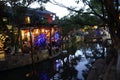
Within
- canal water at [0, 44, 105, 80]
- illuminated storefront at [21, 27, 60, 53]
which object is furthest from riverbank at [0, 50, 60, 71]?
illuminated storefront at [21, 27, 60, 53]

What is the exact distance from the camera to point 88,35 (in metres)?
69.6

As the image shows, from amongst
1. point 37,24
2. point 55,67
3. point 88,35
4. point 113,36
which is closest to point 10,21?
point 37,24

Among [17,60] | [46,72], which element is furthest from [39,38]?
[17,60]

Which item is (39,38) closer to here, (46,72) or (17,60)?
(46,72)

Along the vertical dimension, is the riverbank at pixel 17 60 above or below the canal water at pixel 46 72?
above

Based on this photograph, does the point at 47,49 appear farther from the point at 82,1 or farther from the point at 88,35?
the point at 88,35

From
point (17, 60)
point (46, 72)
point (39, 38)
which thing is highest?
point (39, 38)

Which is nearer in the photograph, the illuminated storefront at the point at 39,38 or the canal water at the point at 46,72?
the canal water at the point at 46,72

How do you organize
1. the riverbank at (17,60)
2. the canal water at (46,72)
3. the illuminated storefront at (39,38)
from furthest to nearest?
the illuminated storefront at (39,38) < the riverbank at (17,60) < the canal water at (46,72)

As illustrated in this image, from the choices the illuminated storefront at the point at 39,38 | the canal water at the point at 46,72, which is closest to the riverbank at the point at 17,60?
the canal water at the point at 46,72

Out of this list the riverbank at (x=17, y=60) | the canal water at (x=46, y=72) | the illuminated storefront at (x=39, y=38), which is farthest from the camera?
the illuminated storefront at (x=39, y=38)

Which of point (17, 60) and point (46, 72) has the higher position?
point (17, 60)

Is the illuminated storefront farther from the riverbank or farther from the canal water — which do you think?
the canal water

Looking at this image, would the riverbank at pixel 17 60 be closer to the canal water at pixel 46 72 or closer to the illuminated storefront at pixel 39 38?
the canal water at pixel 46 72
